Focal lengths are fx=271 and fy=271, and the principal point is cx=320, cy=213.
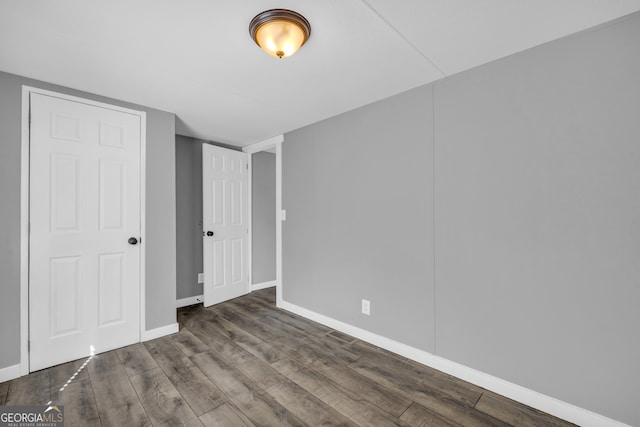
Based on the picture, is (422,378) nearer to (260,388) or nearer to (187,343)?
(260,388)

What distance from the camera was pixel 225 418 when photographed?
1648 mm

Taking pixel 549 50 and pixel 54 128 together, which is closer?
pixel 549 50

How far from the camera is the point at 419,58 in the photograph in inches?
74.5

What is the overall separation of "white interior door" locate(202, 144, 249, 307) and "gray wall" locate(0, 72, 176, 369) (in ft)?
2.63

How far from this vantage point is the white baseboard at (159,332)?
2.68 metres

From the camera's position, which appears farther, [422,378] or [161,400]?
[422,378]

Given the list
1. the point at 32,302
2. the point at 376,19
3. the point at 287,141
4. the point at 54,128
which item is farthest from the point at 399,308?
the point at 54,128

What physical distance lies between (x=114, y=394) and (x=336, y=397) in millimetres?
1535

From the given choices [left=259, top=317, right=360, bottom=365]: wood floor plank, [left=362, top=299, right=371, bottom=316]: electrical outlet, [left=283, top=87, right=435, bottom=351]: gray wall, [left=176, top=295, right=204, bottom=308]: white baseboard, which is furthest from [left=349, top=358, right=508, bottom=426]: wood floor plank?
[left=176, top=295, right=204, bottom=308]: white baseboard

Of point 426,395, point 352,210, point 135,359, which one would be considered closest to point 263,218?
point 352,210

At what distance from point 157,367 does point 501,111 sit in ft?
10.7

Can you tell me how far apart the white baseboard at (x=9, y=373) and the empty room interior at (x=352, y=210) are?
0.4 inches

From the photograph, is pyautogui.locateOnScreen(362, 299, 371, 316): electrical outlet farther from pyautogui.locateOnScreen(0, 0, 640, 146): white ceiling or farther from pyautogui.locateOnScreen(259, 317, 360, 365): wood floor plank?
pyautogui.locateOnScreen(0, 0, 640, 146): white ceiling

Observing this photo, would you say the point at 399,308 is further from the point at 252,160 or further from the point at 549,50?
the point at 252,160
